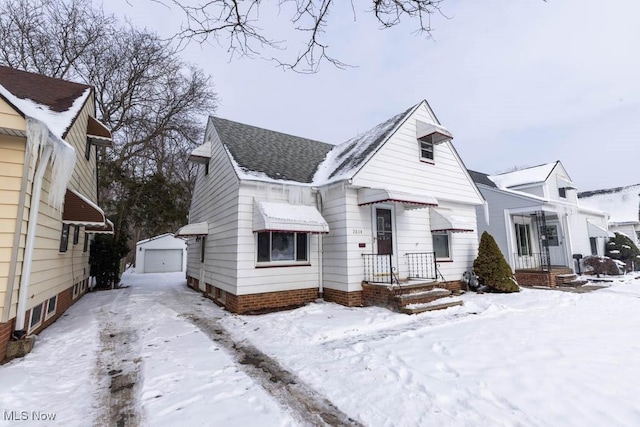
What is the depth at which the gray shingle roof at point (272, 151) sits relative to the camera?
8.91 metres

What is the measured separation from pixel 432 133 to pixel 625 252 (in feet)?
53.0

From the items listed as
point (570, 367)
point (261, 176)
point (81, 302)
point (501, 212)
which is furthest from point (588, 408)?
point (501, 212)

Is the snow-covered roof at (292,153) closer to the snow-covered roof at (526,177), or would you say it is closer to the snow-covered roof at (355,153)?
the snow-covered roof at (355,153)

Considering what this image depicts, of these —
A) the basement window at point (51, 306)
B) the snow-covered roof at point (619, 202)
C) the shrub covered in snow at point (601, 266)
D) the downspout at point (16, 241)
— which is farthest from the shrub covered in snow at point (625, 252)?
the basement window at point (51, 306)

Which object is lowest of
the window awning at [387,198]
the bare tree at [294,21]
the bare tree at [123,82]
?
the window awning at [387,198]

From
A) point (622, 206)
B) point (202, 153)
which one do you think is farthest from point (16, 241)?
point (622, 206)

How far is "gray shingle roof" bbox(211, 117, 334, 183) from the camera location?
891 centimetres

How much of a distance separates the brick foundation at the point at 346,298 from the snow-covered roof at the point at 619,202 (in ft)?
83.3

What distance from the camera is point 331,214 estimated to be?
8.70 metres

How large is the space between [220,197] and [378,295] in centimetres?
572

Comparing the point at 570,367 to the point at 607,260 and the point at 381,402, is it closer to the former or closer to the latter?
the point at 381,402

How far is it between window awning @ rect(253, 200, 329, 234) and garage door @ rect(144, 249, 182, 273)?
2048 cm

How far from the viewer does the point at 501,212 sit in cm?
1487

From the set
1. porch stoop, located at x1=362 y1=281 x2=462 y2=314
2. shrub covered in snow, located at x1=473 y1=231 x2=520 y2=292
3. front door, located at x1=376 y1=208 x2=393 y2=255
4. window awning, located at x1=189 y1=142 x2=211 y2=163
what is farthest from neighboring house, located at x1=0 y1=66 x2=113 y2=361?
shrub covered in snow, located at x1=473 y1=231 x2=520 y2=292
